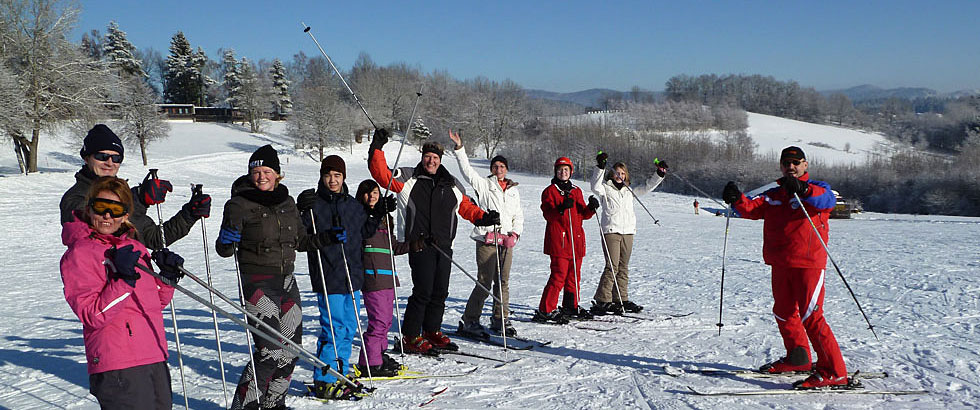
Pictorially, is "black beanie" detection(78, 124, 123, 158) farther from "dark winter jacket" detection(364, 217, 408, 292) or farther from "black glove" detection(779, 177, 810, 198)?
"black glove" detection(779, 177, 810, 198)

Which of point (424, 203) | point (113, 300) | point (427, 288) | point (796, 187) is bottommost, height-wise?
point (427, 288)

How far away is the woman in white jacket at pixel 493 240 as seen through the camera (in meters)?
5.82

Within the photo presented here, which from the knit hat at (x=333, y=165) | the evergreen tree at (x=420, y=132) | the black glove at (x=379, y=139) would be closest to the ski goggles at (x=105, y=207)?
the knit hat at (x=333, y=165)

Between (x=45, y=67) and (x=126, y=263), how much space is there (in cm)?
3001

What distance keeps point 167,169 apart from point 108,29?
36424 millimetres

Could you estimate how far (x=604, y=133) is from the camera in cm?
7094

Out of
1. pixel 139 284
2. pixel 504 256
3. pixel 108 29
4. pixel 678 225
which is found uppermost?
pixel 108 29

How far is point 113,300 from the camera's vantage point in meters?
2.54

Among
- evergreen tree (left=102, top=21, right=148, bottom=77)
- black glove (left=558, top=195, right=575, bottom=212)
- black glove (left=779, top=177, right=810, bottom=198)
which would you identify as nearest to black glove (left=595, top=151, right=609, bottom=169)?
black glove (left=558, top=195, right=575, bottom=212)

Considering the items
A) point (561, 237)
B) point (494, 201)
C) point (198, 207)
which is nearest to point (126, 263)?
point (198, 207)

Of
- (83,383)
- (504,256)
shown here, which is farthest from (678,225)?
(83,383)

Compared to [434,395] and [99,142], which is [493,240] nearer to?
[434,395]

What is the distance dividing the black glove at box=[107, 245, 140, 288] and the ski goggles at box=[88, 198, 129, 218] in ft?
0.58

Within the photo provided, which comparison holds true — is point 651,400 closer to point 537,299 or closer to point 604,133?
point 537,299
